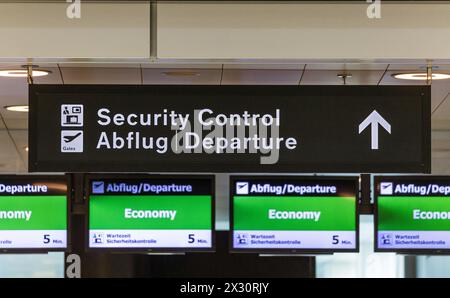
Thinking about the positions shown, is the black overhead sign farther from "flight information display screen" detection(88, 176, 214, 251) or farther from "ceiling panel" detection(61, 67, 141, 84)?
"ceiling panel" detection(61, 67, 141, 84)

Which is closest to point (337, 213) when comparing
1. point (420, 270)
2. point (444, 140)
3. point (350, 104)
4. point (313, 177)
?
point (313, 177)

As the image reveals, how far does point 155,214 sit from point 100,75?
121 centimetres

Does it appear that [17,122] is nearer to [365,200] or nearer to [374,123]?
[365,200]

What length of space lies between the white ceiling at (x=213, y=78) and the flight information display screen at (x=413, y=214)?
0.87 m

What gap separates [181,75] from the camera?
7391 millimetres

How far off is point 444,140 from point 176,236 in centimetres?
303

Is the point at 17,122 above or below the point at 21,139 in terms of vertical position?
above

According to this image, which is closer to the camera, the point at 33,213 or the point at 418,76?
the point at 33,213

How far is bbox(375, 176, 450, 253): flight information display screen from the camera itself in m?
6.91

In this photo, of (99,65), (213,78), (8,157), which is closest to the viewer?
(99,65)

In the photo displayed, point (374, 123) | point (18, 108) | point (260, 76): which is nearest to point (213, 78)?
point (260, 76)

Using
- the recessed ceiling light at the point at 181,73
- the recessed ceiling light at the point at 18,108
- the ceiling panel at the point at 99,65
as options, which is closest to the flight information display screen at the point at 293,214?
the recessed ceiling light at the point at 181,73

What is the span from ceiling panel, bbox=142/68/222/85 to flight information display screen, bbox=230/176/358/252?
88cm

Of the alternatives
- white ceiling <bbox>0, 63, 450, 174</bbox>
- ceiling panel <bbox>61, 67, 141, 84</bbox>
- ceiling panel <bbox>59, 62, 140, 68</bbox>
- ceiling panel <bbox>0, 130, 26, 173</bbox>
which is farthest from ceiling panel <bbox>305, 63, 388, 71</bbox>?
ceiling panel <bbox>0, 130, 26, 173</bbox>
